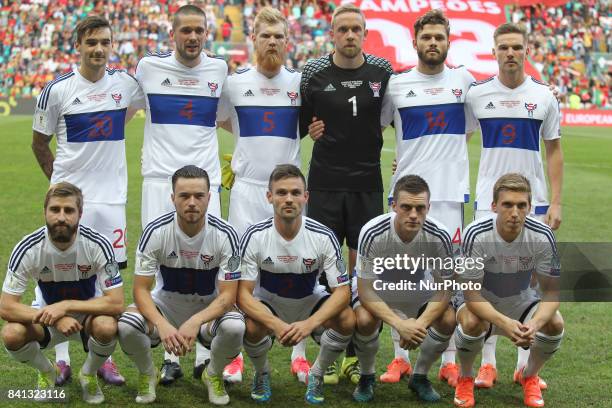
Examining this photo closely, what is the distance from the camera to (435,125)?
19.7 feet

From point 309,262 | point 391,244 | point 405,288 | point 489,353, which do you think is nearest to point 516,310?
point 489,353

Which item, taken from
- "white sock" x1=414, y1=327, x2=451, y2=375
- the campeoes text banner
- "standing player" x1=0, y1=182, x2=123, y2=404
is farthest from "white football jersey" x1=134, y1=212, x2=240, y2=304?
the campeoes text banner

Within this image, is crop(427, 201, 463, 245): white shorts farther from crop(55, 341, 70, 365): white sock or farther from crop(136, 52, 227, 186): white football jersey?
crop(55, 341, 70, 365): white sock

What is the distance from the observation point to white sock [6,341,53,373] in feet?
16.8

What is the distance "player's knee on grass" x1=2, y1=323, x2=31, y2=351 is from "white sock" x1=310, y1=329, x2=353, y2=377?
5.34ft

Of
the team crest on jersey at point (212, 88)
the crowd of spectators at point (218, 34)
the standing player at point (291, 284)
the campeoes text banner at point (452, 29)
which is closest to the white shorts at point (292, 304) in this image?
the standing player at point (291, 284)

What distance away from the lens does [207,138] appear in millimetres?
6125

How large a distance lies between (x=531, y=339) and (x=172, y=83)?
279cm

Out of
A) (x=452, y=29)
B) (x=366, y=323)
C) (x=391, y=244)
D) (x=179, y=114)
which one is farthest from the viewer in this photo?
(x=452, y=29)

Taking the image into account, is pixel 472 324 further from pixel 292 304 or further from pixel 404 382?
pixel 292 304

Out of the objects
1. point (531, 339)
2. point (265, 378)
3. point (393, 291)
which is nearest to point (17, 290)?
point (265, 378)

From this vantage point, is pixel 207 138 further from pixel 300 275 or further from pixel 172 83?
pixel 300 275

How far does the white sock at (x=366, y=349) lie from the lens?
17.4ft

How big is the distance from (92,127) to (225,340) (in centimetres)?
177
